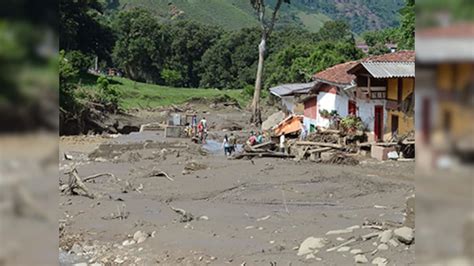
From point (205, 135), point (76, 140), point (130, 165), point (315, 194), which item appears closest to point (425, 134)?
point (315, 194)

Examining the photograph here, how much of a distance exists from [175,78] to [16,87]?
59588mm

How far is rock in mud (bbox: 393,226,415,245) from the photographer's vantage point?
9.05 meters

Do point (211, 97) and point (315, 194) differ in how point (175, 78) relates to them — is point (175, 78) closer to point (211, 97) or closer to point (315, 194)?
point (211, 97)

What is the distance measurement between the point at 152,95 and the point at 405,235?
42321mm

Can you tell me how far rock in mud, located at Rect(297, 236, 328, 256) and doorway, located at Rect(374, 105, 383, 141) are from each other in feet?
41.0

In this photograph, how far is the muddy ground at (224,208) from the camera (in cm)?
1066

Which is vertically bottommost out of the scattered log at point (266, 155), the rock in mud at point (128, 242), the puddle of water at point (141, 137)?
the rock in mud at point (128, 242)

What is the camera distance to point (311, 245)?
33.6ft

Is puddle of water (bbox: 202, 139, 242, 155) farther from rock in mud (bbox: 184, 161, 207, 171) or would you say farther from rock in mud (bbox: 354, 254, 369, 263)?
rock in mud (bbox: 354, 254, 369, 263)

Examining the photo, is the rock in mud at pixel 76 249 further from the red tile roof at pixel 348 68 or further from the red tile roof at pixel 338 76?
the red tile roof at pixel 338 76

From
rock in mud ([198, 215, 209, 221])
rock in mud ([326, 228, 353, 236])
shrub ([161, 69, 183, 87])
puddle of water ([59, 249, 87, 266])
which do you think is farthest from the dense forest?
puddle of water ([59, 249, 87, 266])

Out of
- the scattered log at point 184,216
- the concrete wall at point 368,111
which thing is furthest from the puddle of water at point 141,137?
the scattered log at point 184,216

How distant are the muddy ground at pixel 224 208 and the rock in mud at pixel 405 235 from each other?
80 millimetres

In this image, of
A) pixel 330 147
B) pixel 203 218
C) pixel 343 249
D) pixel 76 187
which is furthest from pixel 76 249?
pixel 330 147
